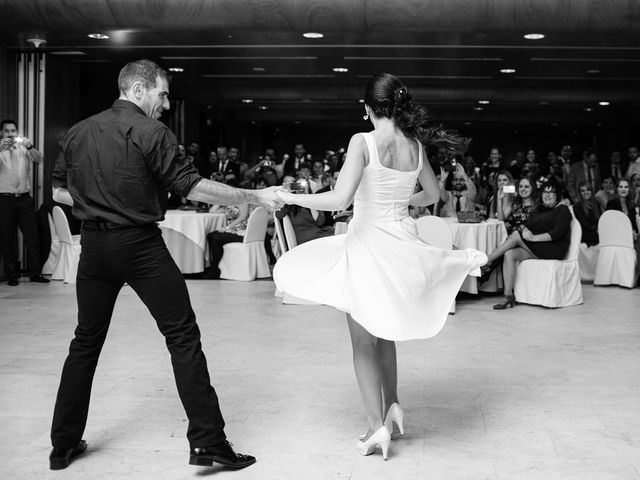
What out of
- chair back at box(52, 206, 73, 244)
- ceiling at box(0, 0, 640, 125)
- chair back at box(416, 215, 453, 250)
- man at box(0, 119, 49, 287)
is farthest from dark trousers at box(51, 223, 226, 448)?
chair back at box(52, 206, 73, 244)

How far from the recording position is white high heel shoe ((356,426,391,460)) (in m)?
3.18

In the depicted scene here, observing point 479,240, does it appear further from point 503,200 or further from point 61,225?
point 61,225

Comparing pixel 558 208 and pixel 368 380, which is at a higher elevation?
pixel 558 208

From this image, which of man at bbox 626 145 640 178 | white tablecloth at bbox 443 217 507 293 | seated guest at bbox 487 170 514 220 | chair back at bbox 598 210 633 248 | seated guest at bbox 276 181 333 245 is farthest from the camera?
man at bbox 626 145 640 178

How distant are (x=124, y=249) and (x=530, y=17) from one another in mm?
5820

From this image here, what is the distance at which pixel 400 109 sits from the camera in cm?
320

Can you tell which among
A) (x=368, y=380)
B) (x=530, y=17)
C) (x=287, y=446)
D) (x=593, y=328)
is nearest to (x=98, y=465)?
(x=287, y=446)

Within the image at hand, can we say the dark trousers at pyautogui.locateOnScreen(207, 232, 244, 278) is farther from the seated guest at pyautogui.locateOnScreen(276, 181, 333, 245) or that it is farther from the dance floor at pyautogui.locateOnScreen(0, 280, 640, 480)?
the dance floor at pyautogui.locateOnScreen(0, 280, 640, 480)

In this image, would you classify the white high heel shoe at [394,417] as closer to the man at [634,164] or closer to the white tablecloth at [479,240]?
the white tablecloth at [479,240]

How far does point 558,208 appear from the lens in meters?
7.20

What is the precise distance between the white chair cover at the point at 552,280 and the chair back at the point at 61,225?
457cm

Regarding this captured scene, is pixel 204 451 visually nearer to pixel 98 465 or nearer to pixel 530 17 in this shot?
pixel 98 465

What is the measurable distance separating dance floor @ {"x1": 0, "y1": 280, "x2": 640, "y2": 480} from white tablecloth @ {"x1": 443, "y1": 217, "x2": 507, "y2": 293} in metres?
0.77

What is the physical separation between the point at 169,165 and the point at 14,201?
609 cm
